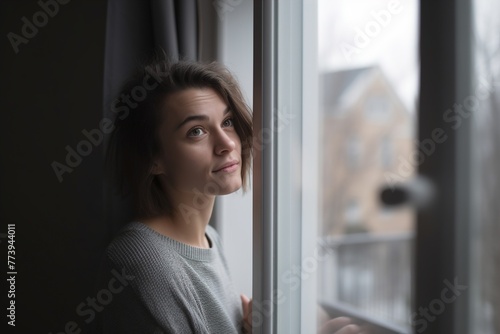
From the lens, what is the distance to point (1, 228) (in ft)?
5.44

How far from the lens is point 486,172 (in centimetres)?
74

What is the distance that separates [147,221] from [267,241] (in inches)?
10.4

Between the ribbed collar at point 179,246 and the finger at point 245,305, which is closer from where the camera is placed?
the ribbed collar at point 179,246

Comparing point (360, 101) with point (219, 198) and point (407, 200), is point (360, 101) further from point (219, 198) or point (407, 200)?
point (219, 198)

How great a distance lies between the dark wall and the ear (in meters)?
0.50

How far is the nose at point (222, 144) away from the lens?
1125mm

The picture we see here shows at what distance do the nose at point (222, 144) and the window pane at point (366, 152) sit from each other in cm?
20

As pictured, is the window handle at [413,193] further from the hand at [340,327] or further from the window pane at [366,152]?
the hand at [340,327]

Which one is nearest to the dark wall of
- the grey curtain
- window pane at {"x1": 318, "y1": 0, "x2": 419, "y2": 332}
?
the grey curtain

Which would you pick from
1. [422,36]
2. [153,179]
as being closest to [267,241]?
[153,179]
